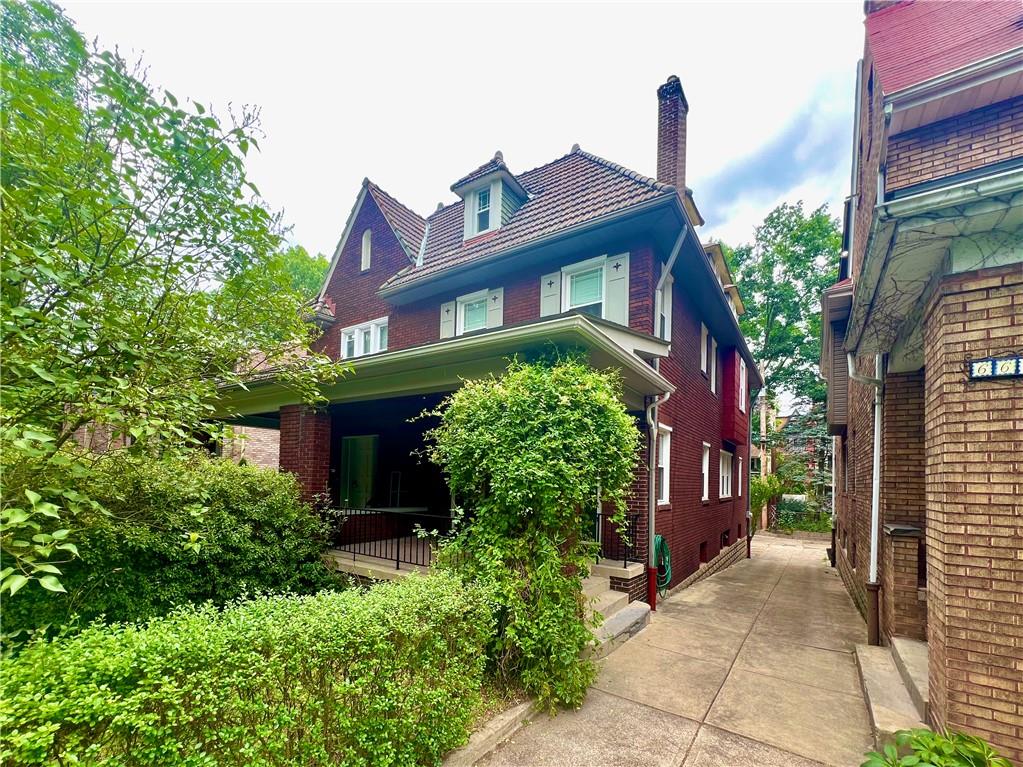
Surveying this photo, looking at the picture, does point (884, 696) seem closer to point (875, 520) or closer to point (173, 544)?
point (875, 520)

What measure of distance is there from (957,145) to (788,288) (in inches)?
901

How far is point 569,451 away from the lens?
402cm

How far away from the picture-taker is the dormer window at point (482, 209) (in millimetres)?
10078

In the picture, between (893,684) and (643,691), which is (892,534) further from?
(643,691)

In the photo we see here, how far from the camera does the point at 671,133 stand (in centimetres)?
891

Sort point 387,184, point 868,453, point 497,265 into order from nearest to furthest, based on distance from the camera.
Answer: point 868,453 < point 497,265 < point 387,184

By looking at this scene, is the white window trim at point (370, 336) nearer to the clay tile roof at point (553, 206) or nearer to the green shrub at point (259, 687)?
the clay tile roof at point (553, 206)

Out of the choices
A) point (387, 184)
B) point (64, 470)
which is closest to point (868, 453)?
point (64, 470)

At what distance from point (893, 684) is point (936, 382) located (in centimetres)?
294

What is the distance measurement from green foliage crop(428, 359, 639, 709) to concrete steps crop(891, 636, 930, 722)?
2.62 meters

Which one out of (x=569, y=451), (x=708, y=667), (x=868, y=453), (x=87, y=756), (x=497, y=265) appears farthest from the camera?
(x=497, y=265)

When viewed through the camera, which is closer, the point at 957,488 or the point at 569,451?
the point at 957,488

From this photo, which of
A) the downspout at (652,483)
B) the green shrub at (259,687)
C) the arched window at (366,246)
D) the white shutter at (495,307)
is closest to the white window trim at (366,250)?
the arched window at (366,246)

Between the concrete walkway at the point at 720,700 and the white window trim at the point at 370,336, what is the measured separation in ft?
29.0
